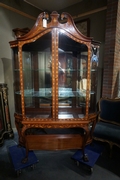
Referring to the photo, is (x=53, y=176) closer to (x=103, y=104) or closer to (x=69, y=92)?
(x=69, y=92)

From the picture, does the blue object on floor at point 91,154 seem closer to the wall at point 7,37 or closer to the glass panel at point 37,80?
the glass panel at point 37,80

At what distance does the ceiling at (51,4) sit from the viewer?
8.33ft

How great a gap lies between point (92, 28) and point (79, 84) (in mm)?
1338

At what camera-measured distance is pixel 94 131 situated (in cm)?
220

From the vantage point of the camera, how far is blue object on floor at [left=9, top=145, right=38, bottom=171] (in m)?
1.74

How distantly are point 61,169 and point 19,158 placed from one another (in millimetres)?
665

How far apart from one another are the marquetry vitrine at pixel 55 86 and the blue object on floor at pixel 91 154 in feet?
0.50

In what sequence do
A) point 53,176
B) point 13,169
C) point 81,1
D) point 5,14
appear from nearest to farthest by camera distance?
point 53,176
point 13,169
point 5,14
point 81,1

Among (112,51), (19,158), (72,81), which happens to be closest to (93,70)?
(72,81)

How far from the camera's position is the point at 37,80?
2.15 m

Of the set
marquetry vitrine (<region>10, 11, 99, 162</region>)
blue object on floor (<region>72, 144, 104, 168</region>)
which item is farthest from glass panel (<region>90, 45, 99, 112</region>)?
blue object on floor (<region>72, 144, 104, 168</region>)

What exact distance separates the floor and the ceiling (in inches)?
117

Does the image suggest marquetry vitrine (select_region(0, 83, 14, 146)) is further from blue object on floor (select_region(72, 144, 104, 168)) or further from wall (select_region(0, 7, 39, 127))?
blue object on floor (select_region(72, 144, 104, 168))

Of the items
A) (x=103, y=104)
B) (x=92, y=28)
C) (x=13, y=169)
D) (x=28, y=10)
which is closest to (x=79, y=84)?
(x=103, y=104)
